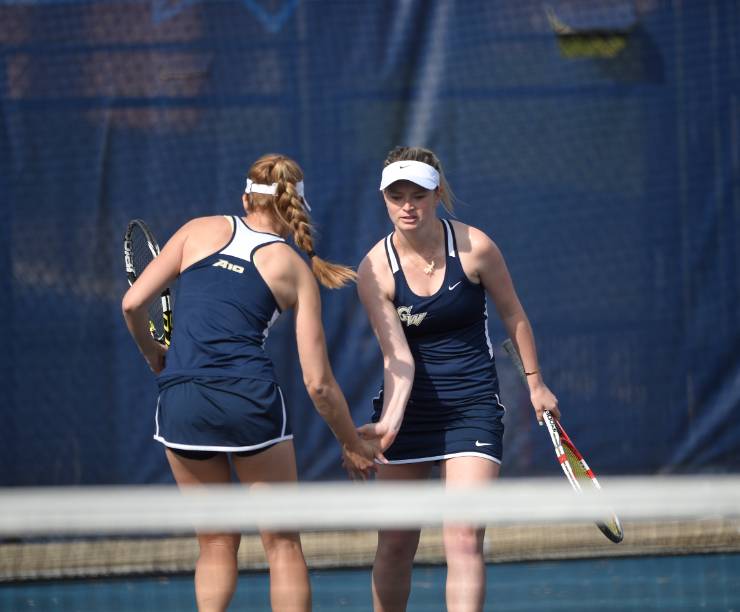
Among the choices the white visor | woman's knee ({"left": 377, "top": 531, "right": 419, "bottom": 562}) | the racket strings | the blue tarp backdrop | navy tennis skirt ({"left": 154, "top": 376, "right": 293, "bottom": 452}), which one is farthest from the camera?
the blue tarp backdrop

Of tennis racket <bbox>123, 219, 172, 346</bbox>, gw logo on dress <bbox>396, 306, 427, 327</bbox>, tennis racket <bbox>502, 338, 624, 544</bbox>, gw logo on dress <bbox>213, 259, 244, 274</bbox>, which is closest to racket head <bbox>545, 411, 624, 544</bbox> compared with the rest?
tennis racket <bbox>502, 338, 624, 544</bbox>

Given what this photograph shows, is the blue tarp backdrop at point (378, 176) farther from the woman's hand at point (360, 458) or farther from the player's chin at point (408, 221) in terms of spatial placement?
the woman's hand at point (360, 458)

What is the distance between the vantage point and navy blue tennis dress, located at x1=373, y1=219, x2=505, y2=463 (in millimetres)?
3088

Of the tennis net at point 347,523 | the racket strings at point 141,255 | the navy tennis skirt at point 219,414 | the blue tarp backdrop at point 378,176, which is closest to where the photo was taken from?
the tennis net at point 347,523

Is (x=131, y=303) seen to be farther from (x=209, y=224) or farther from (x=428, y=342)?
(x=428, y=342)

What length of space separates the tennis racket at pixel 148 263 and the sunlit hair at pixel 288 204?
66 centimetres

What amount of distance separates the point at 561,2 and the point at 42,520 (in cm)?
360

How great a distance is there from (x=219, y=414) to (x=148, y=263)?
1286mm

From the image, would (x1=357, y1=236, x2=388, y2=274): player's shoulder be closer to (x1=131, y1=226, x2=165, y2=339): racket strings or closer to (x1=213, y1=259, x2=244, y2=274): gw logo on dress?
(x1=213, y1=259, x2=244, y2=274): gw logo on dress

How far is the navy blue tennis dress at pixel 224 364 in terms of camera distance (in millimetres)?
2748

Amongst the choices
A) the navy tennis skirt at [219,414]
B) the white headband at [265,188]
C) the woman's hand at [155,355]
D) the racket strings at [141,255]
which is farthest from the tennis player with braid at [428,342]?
the racket strings at [141,255]

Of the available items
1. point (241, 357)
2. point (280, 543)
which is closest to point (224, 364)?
point (241, 357)

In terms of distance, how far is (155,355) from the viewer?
3.06 m

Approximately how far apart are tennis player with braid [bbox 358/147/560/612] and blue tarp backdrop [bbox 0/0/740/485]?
1627 millimetres
